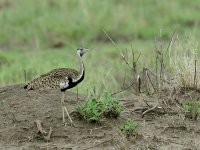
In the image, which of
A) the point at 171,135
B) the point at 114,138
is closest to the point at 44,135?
the point at 114,138

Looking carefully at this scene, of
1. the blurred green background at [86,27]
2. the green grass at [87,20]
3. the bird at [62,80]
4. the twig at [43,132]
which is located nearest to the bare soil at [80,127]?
the twig at [43,132]

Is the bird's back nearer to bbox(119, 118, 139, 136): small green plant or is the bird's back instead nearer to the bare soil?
the bare soil

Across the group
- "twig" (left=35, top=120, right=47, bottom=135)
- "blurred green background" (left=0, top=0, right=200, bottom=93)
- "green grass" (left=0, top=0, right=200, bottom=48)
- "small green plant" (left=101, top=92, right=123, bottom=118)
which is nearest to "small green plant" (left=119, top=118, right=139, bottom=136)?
"small green plant" (left=101, top=92, right=123, bottom=118)

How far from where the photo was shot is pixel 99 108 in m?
6.37

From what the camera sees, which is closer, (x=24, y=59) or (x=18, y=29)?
(x=24, y=59)

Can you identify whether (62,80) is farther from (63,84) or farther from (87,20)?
(87,20)

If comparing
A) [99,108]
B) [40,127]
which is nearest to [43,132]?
[40,127]

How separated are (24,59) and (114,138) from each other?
5.22m

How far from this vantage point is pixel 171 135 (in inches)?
256

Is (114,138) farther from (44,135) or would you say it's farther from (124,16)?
(124,16)

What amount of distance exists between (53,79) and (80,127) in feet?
1.73

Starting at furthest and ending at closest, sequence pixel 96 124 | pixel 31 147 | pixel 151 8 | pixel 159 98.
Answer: pixel 151 8
pixel 159 98
pixel 96 124
pixel 31 147

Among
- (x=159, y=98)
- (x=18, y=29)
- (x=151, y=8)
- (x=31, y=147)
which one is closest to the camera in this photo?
(x=31, y=147)

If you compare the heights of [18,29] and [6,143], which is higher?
[18,29]
